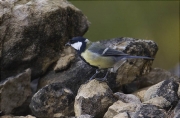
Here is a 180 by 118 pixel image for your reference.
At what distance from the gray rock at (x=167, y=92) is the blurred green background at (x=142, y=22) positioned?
3.66 ft

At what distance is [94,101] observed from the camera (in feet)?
6.32

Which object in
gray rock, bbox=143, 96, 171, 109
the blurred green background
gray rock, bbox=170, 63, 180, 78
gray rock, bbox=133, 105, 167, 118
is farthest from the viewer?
gray rock, bbox=170, 63, 180, 78

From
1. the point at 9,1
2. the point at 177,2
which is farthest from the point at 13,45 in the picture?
the point at 177,2

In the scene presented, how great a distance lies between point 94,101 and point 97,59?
1.08ft

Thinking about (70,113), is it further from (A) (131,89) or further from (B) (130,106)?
(A) (131,89)

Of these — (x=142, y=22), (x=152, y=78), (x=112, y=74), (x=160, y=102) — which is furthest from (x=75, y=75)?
(x=142, y=22)

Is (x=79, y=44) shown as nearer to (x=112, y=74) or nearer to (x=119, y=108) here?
(x=112, y=74)

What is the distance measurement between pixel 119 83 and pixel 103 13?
3.28 ft

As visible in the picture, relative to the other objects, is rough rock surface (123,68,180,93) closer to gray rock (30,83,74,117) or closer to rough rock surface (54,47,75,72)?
rough rock surface (54,47,75,72)

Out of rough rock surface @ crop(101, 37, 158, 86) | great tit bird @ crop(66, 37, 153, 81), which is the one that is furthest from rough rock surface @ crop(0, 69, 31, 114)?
rough rock surface @ crop(101, 37, 158, 86)

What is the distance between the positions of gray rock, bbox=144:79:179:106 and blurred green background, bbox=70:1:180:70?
111 cm

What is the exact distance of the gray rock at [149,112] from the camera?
63.1 inches

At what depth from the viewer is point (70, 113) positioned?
209cm

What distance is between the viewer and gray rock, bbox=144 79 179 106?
1.87 meters
